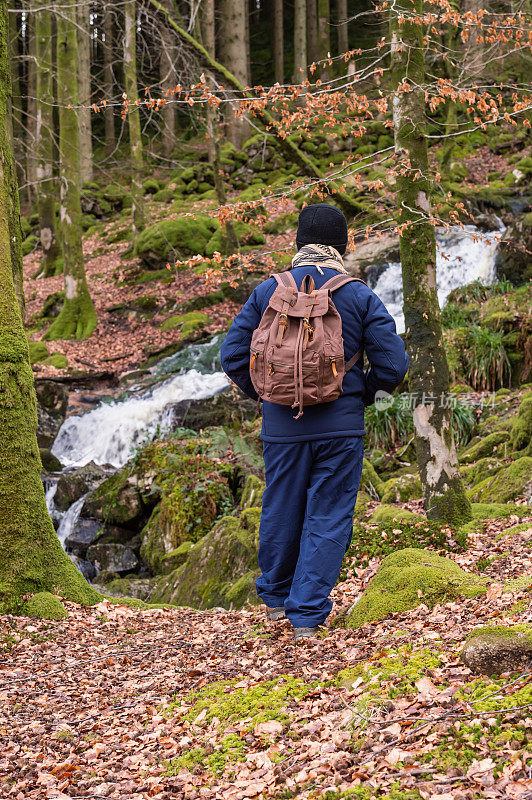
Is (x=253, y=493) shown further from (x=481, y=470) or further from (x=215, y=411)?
(x=215, y=411)

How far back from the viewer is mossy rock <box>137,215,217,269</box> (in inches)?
767

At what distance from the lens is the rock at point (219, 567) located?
6684mm

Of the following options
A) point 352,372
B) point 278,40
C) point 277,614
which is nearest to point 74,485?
point 277,614

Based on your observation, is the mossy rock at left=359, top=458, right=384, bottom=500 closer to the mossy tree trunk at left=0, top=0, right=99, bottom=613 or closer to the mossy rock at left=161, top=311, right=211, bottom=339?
A: the mossy tree trunk at left=0, top=0, right=99, bottom=613

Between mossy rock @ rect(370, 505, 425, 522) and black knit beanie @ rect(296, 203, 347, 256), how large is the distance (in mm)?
2998

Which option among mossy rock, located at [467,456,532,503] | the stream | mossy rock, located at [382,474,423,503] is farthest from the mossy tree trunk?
the stream

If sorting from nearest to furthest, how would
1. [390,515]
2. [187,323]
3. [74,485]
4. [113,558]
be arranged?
[390,515]
[113,558]
[74,485]
[187,323]

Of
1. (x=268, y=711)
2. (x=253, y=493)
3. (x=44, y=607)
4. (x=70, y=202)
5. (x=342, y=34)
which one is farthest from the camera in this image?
(x=342, y=34)

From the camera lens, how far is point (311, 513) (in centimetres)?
397

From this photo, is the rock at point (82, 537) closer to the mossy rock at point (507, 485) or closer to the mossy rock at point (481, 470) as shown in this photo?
the mossy rock at point (481, 470)

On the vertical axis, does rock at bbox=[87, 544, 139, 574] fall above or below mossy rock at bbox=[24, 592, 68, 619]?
below

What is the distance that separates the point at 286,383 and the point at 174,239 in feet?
54.7

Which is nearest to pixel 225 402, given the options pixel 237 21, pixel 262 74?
pixel 237 21

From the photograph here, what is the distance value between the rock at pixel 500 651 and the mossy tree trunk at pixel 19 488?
11.5 ft
